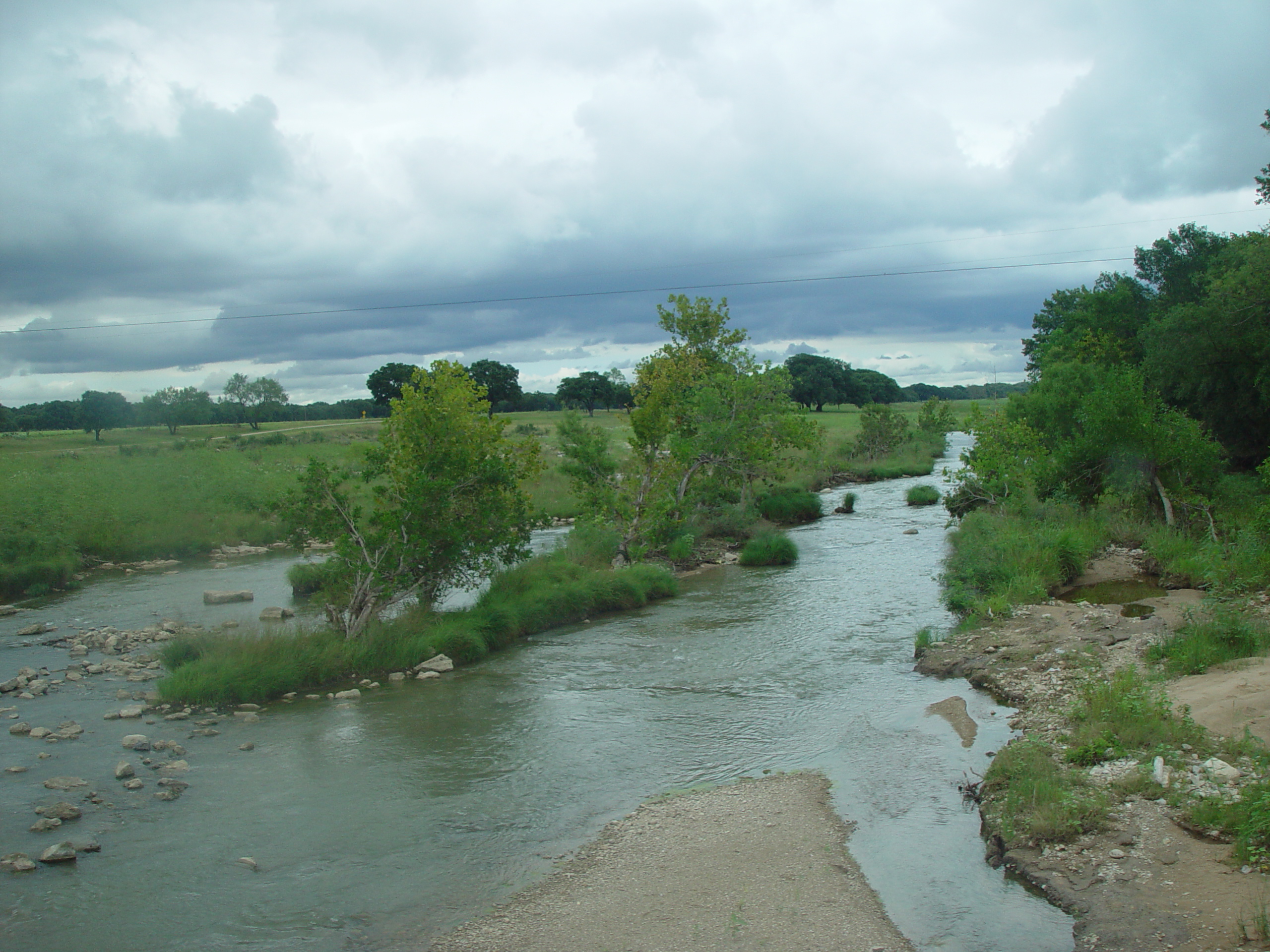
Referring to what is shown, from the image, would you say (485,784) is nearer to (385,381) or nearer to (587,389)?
(385,381)

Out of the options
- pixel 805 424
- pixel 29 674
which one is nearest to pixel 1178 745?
pixel 29 674

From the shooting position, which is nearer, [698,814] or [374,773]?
[698,814]

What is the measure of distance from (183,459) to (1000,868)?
44.1 meters

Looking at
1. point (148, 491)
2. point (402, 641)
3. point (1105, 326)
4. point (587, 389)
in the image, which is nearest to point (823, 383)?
point (587, 389)

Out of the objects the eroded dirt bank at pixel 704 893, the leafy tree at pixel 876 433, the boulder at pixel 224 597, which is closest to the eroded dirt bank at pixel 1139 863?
the eroded dirt bank at pixel 704 893

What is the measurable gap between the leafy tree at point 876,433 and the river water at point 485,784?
164 ft

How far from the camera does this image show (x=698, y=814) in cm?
981

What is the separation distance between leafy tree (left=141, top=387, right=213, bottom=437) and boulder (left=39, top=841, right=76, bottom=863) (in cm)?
6365

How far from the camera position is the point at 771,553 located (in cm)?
2842

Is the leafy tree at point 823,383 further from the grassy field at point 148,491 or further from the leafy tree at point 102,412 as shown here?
the leafy tree at point 102,412

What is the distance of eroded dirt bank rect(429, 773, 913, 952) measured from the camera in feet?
23.2

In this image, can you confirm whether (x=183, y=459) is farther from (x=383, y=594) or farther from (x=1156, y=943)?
(x=1156, y=943)

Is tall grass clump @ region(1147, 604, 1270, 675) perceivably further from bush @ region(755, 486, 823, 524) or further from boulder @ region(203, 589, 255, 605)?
bush @ region(755, 486, 823, 524)

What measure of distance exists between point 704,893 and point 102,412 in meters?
67.5
